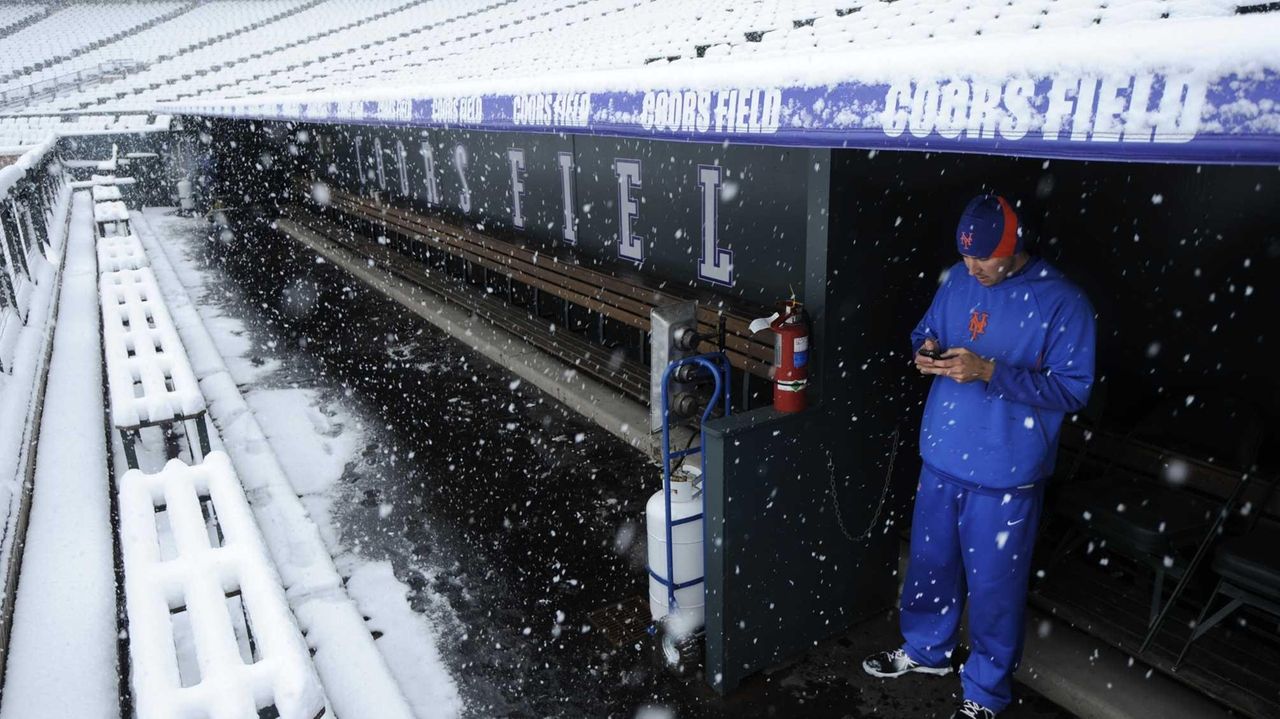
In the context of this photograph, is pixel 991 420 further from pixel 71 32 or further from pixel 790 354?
pixel 71 32

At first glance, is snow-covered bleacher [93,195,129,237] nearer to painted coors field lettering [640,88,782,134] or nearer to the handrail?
painted coors field lettering [640,88,782,134]

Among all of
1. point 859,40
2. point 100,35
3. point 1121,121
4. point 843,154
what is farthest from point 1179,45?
point 100,35

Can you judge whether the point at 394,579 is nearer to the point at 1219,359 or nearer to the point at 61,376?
the point at 61,376

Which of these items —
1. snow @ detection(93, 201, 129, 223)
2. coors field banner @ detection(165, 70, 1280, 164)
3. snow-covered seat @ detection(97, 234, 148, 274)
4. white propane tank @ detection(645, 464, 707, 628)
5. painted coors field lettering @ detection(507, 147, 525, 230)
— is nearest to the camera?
coors field banner @ detection(165, 70, 1280, 164)

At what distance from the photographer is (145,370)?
14.9ft

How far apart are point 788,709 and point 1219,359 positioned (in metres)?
2.85

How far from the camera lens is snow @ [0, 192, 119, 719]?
2920 mm

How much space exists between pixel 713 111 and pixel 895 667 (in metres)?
2.41

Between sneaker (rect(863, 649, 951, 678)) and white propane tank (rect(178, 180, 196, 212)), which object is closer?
sneaker (rect(863, 649, 951, 678))

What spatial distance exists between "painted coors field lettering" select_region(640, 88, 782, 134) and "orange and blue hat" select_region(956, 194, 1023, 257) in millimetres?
771

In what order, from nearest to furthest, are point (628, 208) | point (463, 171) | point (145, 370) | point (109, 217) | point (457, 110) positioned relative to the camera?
1. point (145, 370)
2. point (457, 110)
3. point (628, 208)
4. point (463, 171)
5. point (109, 217)

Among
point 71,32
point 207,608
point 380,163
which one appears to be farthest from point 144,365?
point 71,32

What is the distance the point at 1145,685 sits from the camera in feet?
10.3

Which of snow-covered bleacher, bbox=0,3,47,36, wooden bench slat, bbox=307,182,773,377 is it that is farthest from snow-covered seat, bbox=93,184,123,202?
snow-covered bleacher, bbox=0,3,47,36
